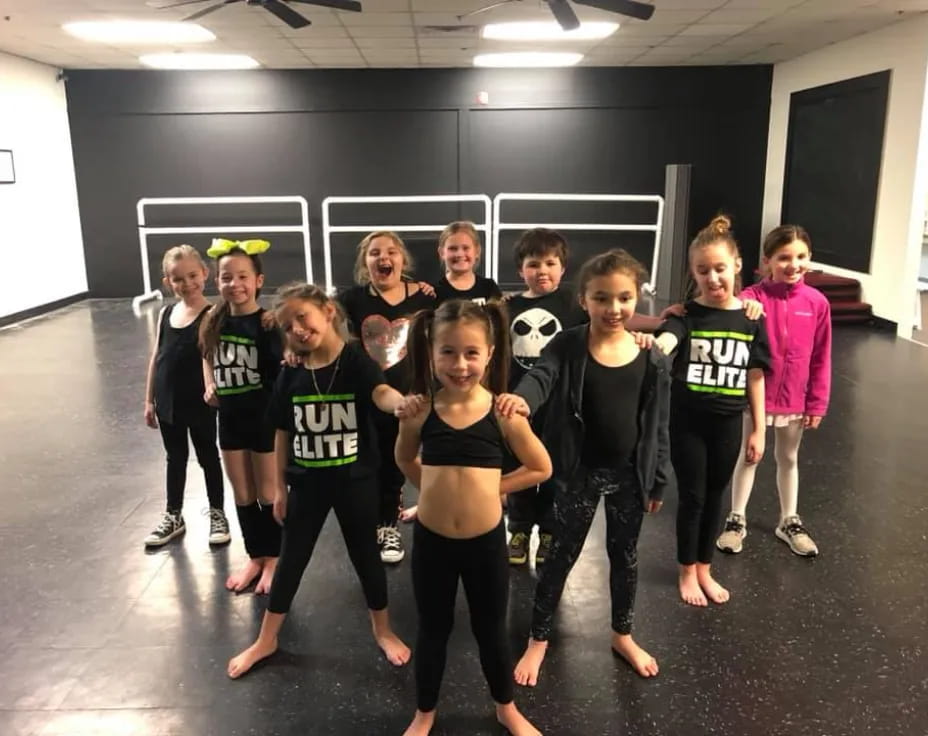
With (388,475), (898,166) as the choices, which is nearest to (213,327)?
(388,475)

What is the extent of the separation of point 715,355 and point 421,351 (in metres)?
0.98

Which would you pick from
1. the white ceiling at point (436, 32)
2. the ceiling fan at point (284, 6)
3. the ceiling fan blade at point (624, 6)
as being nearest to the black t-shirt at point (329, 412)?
the ceiling fan at point (284, 6)

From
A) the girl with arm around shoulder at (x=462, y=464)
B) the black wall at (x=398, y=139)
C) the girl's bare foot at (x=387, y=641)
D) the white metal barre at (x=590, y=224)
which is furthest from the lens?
the black wall at (x=398, y=139)

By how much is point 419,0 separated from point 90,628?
182 inches

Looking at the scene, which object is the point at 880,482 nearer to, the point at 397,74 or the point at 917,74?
the point at 917,74

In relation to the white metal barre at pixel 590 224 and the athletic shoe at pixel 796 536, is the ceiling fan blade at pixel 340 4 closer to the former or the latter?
the white metal barre at pixel 590 224

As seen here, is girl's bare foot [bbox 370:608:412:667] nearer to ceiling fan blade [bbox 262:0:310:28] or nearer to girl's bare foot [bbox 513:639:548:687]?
girl's bare foot [bbox 513:639:548:687]

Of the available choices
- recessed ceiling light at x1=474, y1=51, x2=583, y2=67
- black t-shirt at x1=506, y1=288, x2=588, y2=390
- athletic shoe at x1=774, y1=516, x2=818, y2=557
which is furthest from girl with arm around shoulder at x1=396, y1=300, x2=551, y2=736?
recessed ceiling light at x1=474, y1=51, x2=583, y2=67

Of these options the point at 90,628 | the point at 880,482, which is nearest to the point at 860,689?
the point at 880,482

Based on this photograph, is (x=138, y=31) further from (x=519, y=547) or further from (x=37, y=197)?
(x=519, y=547)

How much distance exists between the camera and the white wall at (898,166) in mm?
5777

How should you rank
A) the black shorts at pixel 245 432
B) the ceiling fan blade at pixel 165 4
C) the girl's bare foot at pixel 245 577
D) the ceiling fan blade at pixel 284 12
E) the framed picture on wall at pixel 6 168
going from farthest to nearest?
the framed picture on wall at pixel 6 168, the ceiling fan blade at pixel 165 4, the ceiling fan blade at pixel 284 12, the girl's bare foot at pixel 245 577, the black shorts at pixel 245 432

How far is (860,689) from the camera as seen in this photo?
5.94ft

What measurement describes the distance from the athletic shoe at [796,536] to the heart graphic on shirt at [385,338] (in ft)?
4.93
